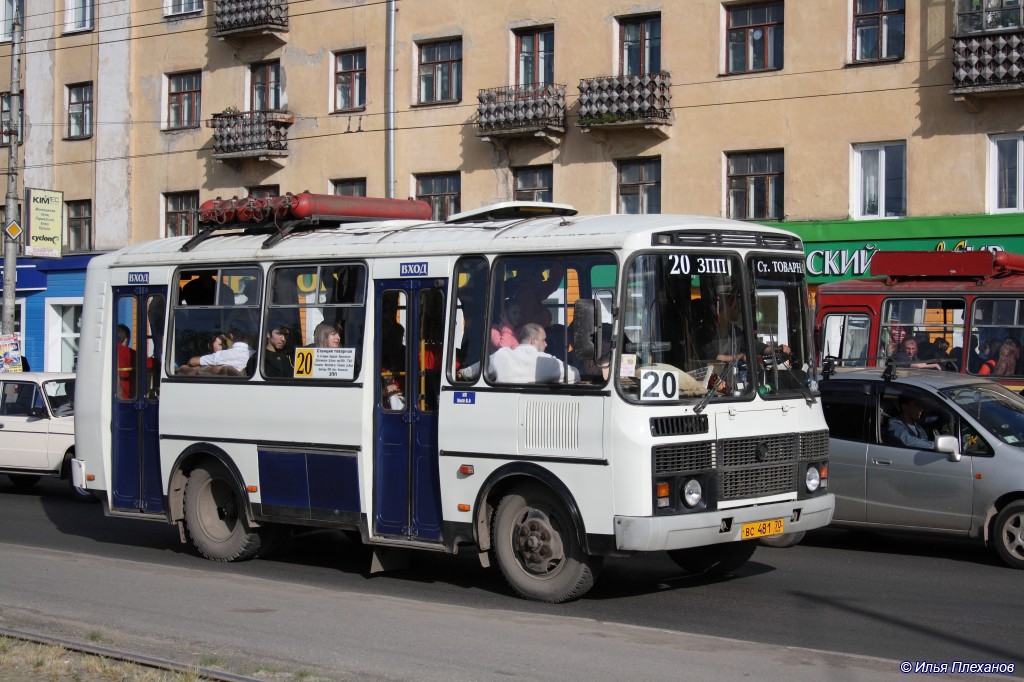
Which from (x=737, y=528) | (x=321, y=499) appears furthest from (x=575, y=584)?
(x=321, y=499)

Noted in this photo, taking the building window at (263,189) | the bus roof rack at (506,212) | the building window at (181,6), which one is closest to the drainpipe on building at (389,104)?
the building window at (263,189)

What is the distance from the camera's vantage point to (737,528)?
9547mm

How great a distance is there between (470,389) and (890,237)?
58.0ft

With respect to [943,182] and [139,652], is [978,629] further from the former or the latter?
[943,182]

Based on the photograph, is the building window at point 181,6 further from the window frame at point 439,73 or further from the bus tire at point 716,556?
the bus tire at point 716,556

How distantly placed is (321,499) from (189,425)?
1.85m

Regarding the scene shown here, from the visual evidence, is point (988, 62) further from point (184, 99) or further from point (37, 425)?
point (184, 99)

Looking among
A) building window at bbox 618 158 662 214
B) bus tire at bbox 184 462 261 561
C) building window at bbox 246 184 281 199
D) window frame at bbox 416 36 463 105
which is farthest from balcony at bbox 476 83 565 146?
bus tire at bbox 184 462 261 561

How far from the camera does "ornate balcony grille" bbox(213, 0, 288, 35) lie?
1346 inches

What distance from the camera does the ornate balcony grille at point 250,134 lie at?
3444 centimetres

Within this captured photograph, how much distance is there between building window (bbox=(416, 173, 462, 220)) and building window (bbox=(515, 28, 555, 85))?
9.92 ft

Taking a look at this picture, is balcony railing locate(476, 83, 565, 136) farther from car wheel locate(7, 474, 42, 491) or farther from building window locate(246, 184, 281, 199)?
car wheel locate(7, 474, 42, 491)

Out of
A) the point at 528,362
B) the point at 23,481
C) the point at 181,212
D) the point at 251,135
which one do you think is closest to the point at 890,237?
the point at 23,481

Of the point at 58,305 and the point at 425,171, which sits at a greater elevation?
the point at 425,171
